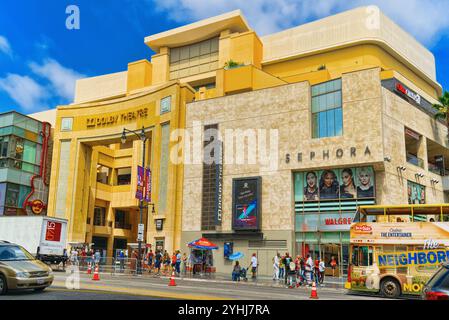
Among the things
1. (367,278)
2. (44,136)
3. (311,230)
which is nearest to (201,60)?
(44,136)

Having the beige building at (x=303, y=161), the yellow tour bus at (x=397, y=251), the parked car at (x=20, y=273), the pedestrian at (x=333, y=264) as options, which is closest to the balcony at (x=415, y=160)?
the beige building at (x=303, y=161)

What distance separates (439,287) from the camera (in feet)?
24.2

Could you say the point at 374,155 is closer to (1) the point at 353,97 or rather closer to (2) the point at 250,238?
(1) the point at 353,97

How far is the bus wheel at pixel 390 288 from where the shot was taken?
20.7m

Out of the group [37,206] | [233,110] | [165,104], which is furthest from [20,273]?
[37,206]

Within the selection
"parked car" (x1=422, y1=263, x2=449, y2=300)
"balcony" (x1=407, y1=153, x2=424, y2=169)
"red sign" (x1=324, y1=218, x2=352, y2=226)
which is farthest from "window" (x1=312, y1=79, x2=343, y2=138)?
"parked car" (x1=422, y1=263, x2=449, y2=300)

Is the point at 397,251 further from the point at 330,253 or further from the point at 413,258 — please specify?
the point at 330,253

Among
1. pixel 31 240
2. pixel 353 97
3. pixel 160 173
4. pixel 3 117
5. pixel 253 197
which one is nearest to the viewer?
pixel 31 240

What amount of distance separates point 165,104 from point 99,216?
65.7 ft

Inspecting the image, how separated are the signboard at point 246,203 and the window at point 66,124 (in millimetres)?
23750

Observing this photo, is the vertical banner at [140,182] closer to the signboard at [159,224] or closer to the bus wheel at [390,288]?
the signboard at [159,224]

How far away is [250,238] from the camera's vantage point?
3759cm

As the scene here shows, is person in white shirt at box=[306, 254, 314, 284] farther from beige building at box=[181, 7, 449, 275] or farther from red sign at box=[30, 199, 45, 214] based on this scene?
red sign at box=[30, 199, 45, 214]

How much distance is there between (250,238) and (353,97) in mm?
14136
